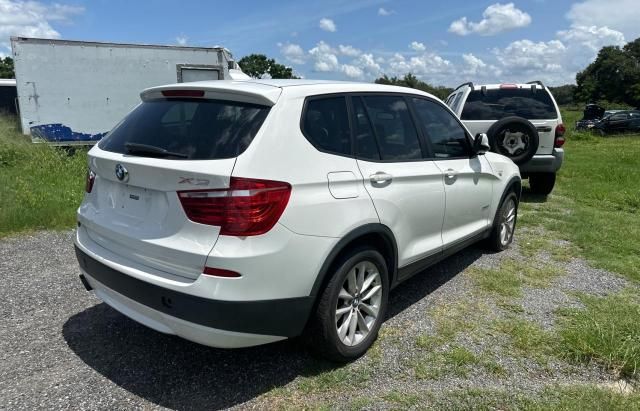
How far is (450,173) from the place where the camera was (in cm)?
403

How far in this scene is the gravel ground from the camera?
2.77 m

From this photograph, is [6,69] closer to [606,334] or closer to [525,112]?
[525,112]

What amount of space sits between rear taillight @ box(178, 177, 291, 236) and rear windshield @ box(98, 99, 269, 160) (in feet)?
0.67

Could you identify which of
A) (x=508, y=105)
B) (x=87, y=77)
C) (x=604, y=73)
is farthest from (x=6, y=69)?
(x=604, y=73)

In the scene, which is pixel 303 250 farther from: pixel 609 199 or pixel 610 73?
pixel 610 73

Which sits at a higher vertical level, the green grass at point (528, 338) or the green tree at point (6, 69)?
the green tree at point (6, 69)

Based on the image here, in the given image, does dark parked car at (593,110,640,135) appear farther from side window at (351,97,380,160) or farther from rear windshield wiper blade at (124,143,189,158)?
rear windshield wiper blade at (124,143,189,158)

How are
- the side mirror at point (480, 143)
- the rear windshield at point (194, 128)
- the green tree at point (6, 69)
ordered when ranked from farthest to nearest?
the green tree at point (6, 69) < the side mirror at point (480, 143) < the rear windshield at point (194, 128)

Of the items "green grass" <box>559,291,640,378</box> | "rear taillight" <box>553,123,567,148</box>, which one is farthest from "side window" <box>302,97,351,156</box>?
"rear taillight" <box>553,123,567,148</box>

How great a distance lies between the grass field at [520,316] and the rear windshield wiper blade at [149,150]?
146 cm

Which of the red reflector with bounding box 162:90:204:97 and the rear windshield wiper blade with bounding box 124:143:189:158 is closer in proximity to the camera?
the rear windshield wiper blade with bounding box 124:143:189:158

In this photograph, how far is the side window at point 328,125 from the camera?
2.87m

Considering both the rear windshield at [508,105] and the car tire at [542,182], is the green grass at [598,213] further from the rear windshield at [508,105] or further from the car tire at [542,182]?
the rear windshield at [508,105]

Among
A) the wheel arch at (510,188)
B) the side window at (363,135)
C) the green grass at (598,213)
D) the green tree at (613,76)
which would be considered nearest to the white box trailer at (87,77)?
the green grass at (598,213)
